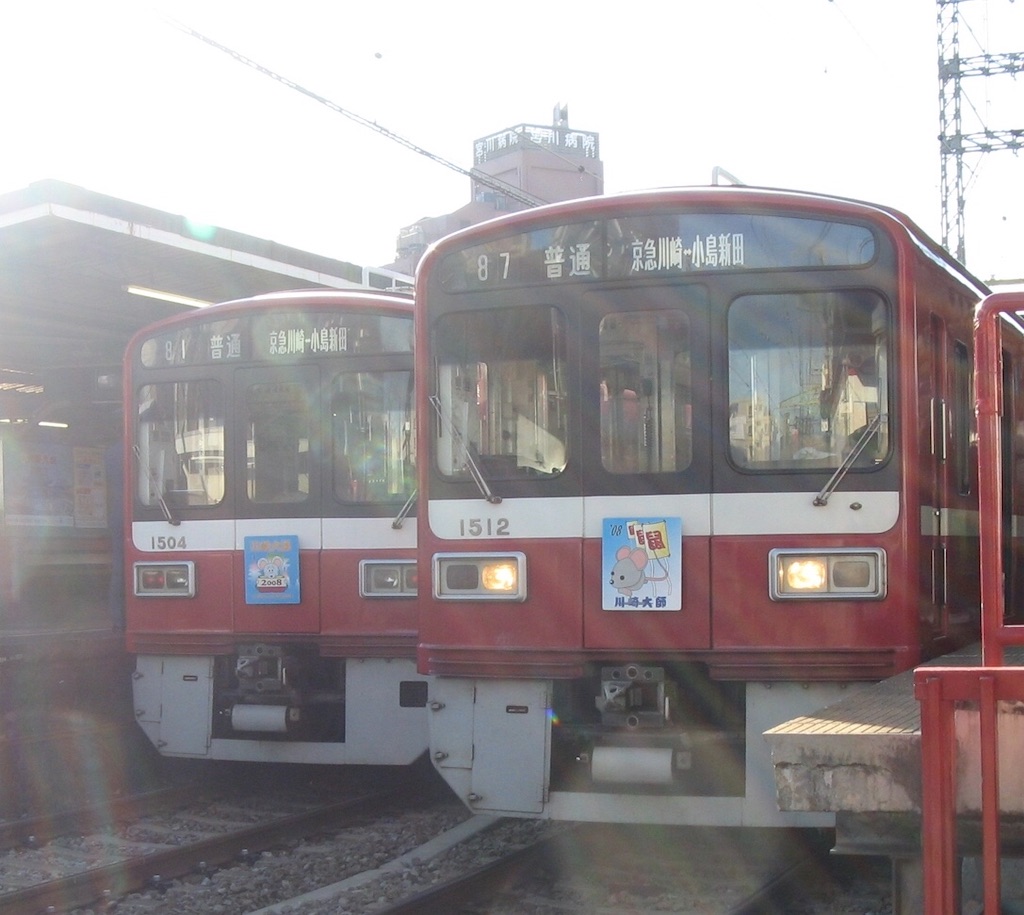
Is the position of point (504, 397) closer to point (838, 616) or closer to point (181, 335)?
point (838, 616)

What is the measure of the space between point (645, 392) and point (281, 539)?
3067 millimetres

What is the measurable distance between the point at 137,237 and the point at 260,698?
3.97 meters

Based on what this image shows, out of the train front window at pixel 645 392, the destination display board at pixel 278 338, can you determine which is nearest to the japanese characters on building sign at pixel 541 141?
the destination display board at pixel 278 338

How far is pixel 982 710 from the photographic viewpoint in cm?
306

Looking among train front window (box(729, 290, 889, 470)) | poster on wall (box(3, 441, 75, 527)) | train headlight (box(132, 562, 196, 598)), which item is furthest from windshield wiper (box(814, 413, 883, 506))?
poster on wall (box(3, 441, 75, 527))

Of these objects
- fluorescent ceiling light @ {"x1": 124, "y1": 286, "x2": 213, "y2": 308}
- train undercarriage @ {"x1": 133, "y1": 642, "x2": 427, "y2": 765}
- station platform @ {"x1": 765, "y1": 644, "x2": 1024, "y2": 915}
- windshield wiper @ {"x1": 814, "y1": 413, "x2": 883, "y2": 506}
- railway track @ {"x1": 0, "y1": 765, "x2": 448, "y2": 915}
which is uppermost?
fluorescent ceiling light @ {"x1": 124, "y1": 286, "x2": 213, "y2": 308}

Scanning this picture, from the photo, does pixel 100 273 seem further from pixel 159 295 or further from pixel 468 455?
pixel 468 455

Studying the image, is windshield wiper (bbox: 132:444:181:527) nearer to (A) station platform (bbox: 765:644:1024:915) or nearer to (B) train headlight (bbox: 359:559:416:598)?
(B) train headlight (bbox: 359:559:416:598)

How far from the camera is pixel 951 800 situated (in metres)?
3.12

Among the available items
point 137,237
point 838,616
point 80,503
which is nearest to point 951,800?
point 838,616

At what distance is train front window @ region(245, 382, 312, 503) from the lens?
8.01 m

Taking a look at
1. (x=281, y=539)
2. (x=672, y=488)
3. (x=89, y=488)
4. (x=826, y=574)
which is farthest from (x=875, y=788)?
(x=89, y=488)

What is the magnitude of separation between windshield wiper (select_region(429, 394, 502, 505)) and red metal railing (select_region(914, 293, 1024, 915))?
2888mm

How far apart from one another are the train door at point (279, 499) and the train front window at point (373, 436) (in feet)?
0.51
